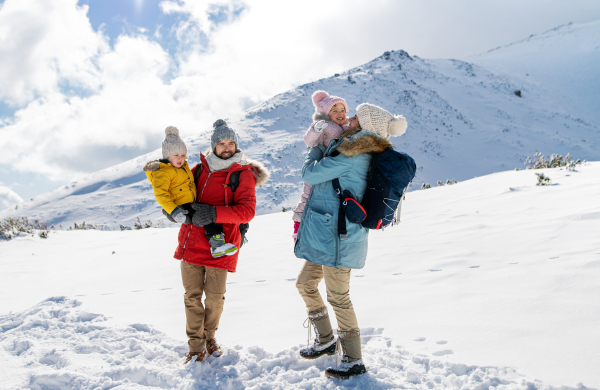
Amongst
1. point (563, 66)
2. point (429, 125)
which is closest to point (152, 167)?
point (429, 125)

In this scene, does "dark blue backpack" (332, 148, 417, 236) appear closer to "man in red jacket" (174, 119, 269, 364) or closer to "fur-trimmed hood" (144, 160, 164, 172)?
"man in red jacket" (174, 119, 269, 364)

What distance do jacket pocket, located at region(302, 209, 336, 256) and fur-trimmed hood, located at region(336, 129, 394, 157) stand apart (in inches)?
20.1

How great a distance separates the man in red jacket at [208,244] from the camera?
9.34 ft

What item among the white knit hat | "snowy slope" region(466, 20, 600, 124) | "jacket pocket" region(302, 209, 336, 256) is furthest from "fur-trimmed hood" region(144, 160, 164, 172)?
"snowy slope" region(466, 20, 600, 124)

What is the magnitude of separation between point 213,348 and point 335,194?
69.1 inches

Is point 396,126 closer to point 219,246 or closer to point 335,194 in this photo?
point 335,194

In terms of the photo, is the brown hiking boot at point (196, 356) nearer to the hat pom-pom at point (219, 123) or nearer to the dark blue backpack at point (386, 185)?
the dark blue backpack at point (386, 185)

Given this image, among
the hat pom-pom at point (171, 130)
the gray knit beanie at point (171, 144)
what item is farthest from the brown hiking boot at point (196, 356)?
the hat pom-pom at point (171, 130)

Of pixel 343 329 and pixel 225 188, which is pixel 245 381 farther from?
pixel 225 188

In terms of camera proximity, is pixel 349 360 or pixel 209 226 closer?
pixel 349 360

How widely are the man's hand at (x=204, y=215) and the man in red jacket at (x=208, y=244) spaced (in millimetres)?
41

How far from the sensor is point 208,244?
2.87 meters

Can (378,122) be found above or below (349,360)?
above

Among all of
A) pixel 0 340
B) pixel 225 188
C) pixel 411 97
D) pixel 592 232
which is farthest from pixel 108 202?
pixel 411 97
